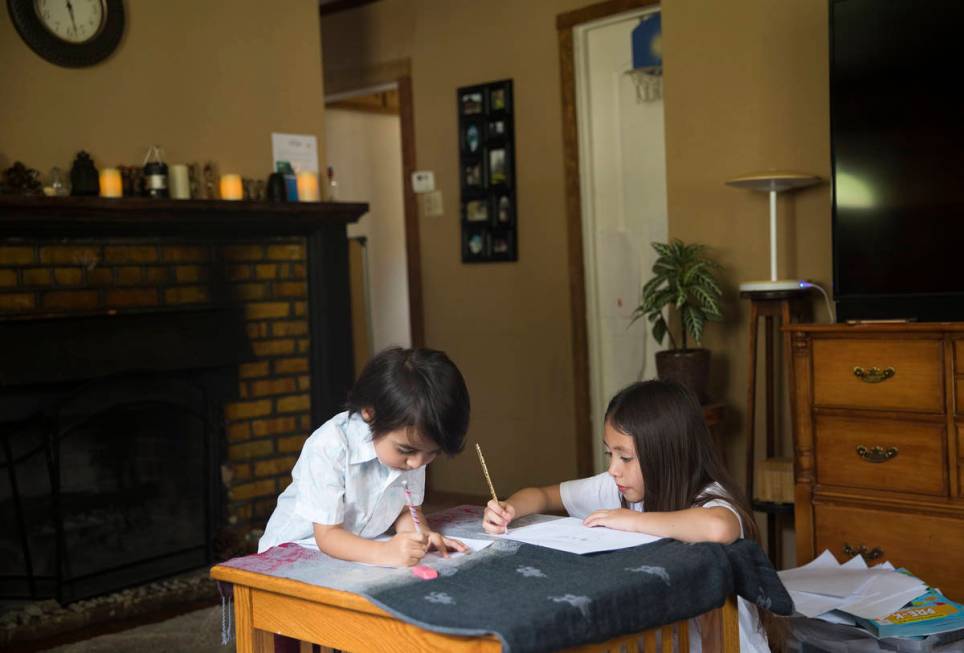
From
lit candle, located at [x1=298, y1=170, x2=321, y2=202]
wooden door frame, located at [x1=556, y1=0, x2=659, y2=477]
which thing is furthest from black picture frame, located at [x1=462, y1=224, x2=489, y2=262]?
lit candle, located at [x1=298, y1=170, x2=321, y2=202]

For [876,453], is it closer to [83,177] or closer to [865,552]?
[865,552]

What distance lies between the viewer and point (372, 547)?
5.39ft

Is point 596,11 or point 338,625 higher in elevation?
point 596,11

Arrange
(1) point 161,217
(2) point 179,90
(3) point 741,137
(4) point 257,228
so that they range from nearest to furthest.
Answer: (3) point 741,137 → (1) point 161,217 → (2) point 179,90 → (4) point 257,228

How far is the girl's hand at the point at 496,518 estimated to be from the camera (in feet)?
6.00

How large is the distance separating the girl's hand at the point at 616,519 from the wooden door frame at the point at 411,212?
144 inches

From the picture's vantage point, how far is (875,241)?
292 centimetres

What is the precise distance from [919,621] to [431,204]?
11.7 feet

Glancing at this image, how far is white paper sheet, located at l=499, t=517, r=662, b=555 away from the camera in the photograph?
5.46 ft

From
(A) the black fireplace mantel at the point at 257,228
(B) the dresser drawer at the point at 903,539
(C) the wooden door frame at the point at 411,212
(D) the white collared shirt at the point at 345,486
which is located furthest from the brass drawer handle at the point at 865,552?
(C) the wooden door frame at the point at 411,212

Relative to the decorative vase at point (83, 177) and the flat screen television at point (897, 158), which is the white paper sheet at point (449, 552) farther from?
the decorative vase at point (83, 177)

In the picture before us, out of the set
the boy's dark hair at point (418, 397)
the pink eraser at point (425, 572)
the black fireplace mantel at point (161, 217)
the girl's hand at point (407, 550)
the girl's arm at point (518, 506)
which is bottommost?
the girl's arm at point (518, 506)

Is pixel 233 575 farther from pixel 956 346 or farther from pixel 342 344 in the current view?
pixel 342 344

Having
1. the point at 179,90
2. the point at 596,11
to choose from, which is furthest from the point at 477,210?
the point at 179,90
